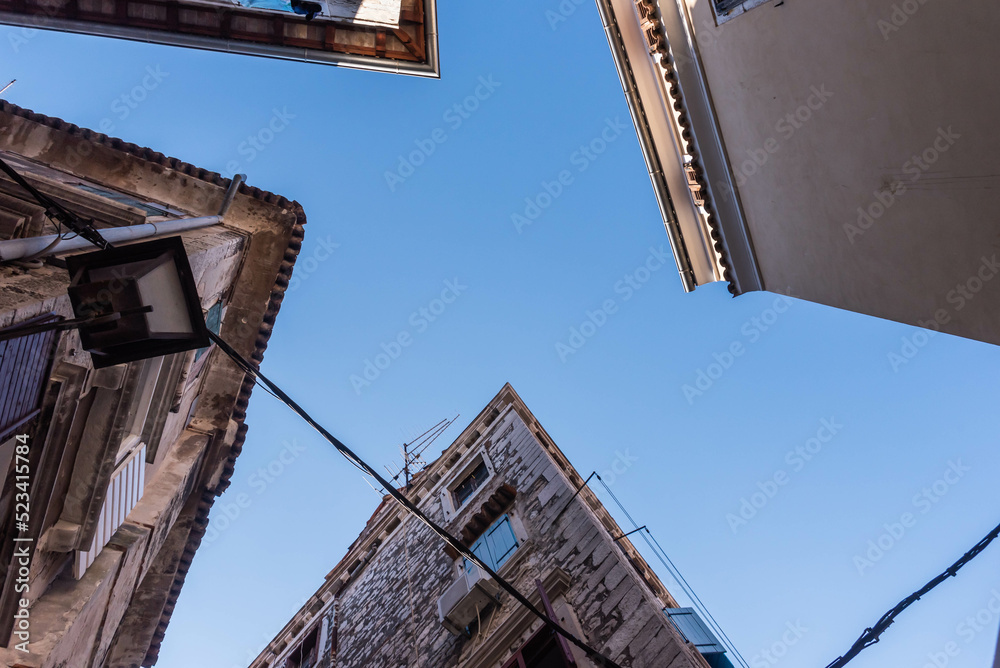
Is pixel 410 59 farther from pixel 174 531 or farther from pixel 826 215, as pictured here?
pixel 174 531

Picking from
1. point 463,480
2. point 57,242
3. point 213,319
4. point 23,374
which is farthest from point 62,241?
point 463,480

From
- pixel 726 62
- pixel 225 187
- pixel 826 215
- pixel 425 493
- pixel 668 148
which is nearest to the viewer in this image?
pixel 826 215

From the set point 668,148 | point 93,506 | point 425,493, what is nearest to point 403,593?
point 425,493

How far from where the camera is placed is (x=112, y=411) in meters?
6.31

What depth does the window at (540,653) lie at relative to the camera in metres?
7.06

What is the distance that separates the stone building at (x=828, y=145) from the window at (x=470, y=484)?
6924 mm

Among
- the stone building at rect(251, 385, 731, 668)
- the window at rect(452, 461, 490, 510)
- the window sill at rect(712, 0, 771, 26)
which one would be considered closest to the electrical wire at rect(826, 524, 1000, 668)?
the stone building at rect(251, 385, 731, 668)

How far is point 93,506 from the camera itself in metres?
6.22

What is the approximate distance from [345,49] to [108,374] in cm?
771

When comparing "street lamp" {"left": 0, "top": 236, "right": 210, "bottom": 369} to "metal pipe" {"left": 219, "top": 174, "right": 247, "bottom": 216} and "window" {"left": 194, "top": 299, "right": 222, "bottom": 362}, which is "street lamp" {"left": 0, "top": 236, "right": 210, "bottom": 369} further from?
"metal pipe" {"left": 219, "top": 174, "right": 247, "bottom": 216}

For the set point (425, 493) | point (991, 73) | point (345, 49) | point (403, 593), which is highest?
point (345, 49)

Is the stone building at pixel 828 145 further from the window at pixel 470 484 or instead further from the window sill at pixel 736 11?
the window at pixel 470 484

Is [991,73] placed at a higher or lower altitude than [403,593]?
higher

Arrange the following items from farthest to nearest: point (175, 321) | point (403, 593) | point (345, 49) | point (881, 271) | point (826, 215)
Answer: point (403, 593) → point (345, 49) → point (826, 215) → point (881, 271) → point (175, 321)
